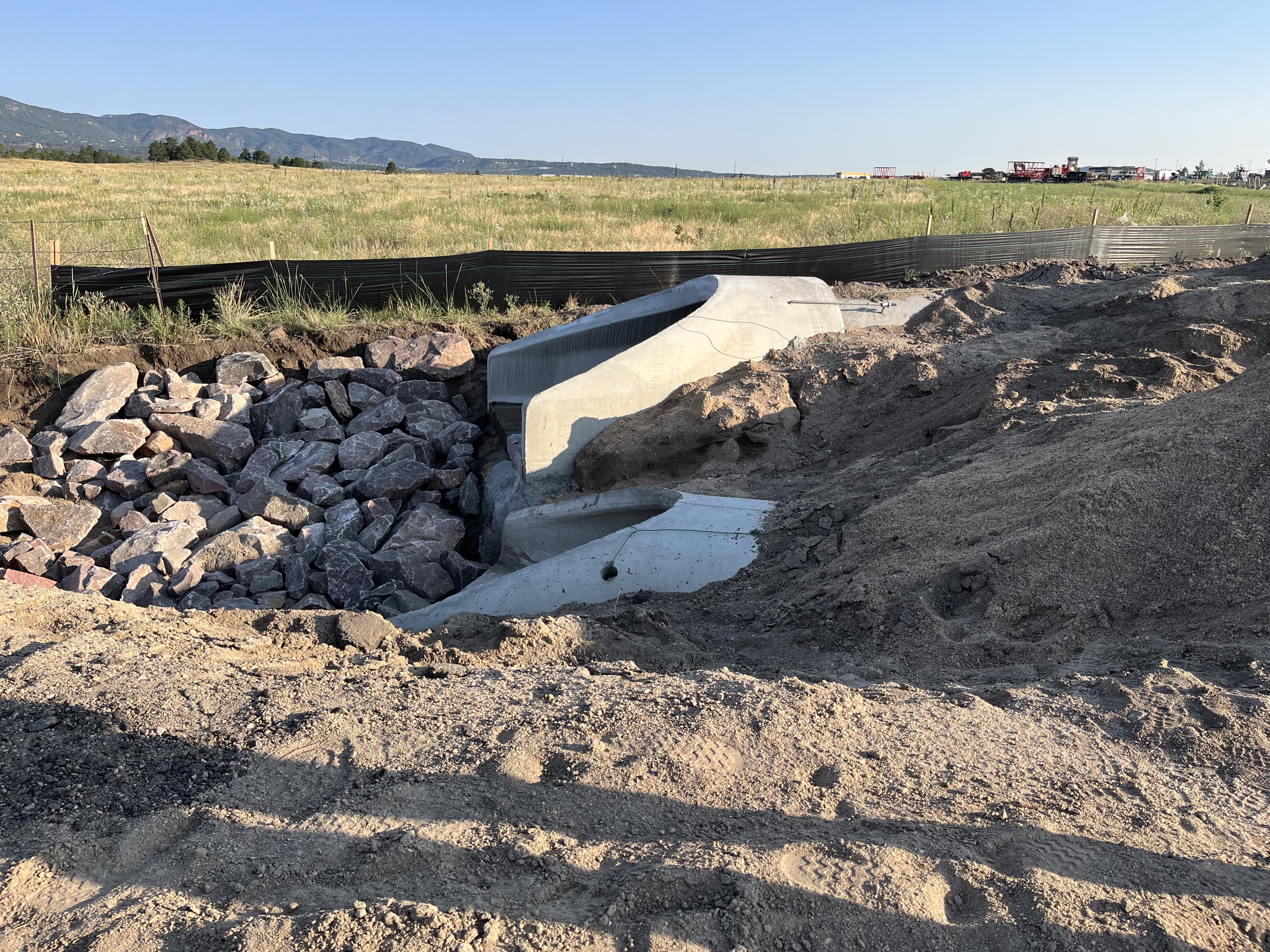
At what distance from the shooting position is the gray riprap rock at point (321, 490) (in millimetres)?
8359

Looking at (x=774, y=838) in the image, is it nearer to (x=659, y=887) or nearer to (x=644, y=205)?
(x=659, y=887)

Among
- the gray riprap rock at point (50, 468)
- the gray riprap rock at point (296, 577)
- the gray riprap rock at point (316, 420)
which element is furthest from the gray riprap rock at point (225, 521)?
the gray riprap rock at point (50, 468)

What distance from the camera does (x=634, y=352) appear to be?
7.97m

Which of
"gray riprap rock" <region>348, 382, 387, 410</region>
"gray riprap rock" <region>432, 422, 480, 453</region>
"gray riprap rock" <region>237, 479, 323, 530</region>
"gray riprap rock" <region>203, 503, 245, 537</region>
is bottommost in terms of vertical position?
"gray riprap rock" <region>203, 503, 245, 537</region>

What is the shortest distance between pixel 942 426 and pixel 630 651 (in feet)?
12.6

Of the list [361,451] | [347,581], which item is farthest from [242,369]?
[347,581]

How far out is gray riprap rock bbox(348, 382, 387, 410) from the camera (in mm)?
9719

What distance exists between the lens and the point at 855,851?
2.34 metres

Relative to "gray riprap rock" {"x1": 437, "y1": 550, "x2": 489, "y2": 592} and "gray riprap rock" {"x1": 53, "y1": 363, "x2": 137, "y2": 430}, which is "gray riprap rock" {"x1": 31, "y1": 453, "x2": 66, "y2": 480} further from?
"gray riprap rock" {"x1": 437, "y1": 550, "x2": 489, "y2": 592}

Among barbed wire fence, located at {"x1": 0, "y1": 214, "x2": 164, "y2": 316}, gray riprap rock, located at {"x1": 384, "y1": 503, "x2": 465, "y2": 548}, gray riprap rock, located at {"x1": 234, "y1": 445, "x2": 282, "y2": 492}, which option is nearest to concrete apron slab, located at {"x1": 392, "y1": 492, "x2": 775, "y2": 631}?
gray riprap rock, located at {"x1": 384, "y1": 503, "x2": 465, "y2": 548}

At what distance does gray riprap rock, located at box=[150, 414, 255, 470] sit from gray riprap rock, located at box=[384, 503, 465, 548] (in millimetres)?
2425

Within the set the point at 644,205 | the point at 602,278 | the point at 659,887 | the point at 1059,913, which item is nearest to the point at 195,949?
A: the point at 659,887

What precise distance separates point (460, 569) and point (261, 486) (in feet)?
8.01

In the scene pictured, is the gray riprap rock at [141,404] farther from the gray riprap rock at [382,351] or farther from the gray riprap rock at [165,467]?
the gray riprap rock at [382,351]
